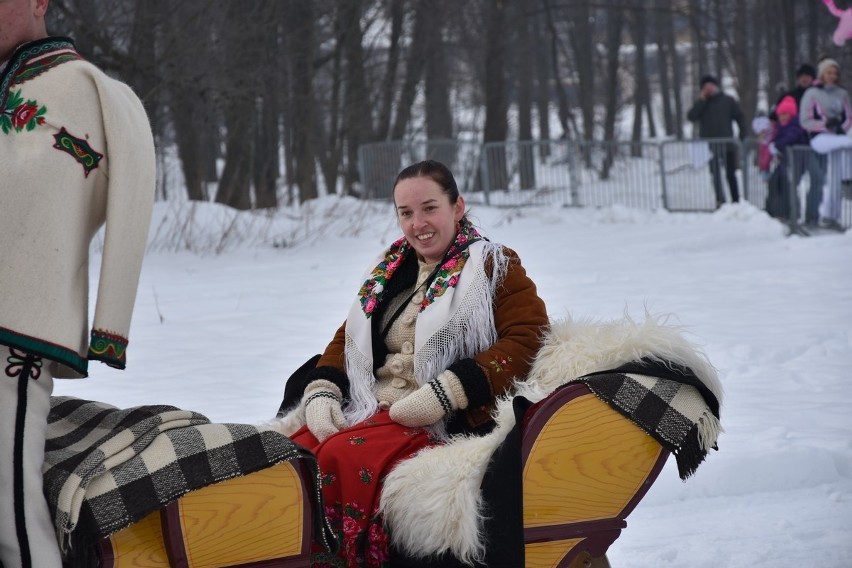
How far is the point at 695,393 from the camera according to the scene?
3.29m

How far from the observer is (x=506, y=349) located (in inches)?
141

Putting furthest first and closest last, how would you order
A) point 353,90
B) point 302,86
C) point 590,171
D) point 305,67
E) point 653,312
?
1. point 353,90
2. point 302,86
3. point 305,67
4. point 590,171
5. point 653,312

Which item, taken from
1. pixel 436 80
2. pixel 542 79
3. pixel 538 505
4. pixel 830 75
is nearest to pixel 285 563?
pixel 538 505

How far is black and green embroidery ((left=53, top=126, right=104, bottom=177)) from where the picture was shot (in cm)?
271

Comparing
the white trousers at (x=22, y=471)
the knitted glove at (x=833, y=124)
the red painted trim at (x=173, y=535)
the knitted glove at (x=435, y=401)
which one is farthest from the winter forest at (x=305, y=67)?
the red painted trim at (x=173, y=535)

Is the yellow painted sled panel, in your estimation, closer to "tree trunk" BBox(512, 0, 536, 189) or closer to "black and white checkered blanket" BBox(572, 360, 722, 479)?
"black and white checkered blanket" BBox(572, 360, 722, 479)

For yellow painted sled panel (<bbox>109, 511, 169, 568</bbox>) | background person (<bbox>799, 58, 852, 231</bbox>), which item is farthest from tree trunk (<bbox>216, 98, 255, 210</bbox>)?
yellow painted sled panel (<bbox>109, 511, 169, 568</bbox>)

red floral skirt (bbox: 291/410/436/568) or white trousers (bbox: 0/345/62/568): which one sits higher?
white trousers (bbox: 0/345/62/568)

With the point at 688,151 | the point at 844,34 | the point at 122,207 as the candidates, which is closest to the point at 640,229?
the point at 688,151

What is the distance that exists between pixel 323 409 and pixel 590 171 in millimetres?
15024

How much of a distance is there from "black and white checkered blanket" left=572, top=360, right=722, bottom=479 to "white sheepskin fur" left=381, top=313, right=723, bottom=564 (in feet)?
0.21

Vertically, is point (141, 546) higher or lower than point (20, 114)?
lower

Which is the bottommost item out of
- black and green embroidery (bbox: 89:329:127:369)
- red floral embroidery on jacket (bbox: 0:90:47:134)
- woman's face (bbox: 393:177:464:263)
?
black and green embroidery (bbox: 89:329:127:369)

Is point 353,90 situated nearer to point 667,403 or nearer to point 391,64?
point 391,64
